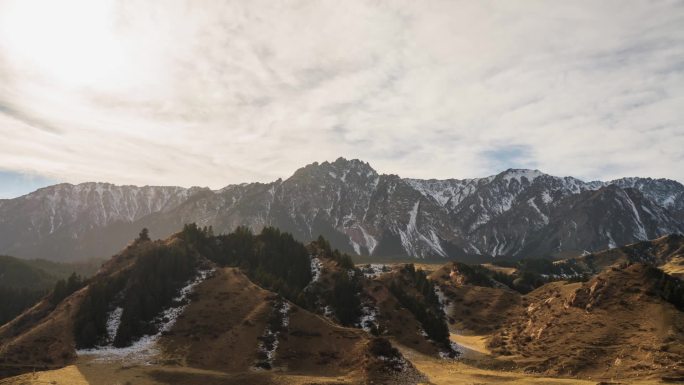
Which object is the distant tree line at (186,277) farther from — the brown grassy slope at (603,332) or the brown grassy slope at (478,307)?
the brown grassy slope at (603,332)

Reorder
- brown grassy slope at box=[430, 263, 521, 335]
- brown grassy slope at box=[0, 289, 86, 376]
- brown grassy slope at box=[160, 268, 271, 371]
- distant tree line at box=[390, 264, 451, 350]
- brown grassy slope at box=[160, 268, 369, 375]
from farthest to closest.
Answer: brown grassy slope at box=[430, 263, 521, 335] → distant tree line at box=[390, 264, 451, 350] → brown grassy slope at box=[160, 268, 271, 371] → brown grassy slope at box=[0, 289, 86, 376] → brown grassy slope at box=[160, 268, 369, 375]

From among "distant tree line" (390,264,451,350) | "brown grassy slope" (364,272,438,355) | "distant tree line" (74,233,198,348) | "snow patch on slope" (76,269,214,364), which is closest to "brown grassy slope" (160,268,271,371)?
"snow patch on slope" (76,269,214,364)

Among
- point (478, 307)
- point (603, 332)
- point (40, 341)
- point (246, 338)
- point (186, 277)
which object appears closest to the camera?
point (40, 341)

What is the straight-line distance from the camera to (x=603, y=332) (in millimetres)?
97188

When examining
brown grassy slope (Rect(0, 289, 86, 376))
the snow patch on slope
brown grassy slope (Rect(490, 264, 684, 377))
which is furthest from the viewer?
the snow patch on slope

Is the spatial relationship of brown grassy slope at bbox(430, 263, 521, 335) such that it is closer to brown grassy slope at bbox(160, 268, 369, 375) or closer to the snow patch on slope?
brown grassy slope at bbox(160, 268, 369, 375)

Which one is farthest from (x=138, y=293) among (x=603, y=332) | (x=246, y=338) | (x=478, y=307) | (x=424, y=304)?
(x=478, y=307)

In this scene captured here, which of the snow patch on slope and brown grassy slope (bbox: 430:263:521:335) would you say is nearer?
the snow patch on slope

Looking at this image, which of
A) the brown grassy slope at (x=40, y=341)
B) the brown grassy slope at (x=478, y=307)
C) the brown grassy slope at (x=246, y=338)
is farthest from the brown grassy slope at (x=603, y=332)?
the brown grassy slope at (x=40, y=341)

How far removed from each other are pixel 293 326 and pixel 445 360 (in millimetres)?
32914

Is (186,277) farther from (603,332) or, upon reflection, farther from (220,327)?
(603,332)

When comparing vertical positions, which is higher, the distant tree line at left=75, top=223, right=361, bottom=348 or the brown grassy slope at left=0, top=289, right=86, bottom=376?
the distant tree line at left=75, top=223, right=361, bottom=348

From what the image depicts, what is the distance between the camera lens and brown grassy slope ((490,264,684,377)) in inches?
3342

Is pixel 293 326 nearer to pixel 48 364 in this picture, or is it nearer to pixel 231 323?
pixel 231 323
